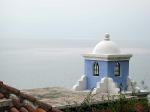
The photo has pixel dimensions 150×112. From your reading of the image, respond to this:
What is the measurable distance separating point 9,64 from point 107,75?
36.4 metres

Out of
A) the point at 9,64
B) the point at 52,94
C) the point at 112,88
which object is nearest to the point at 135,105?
the point at 52,94

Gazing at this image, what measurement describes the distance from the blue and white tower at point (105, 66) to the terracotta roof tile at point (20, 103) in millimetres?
7078

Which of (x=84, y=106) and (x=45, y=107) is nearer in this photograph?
(x=45, y=107)

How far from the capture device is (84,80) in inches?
551

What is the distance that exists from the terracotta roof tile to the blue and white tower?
279 inches

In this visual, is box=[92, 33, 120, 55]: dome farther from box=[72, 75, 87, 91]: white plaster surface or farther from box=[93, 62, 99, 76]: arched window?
box=[72, 75, 87, 91]: white plaster surface

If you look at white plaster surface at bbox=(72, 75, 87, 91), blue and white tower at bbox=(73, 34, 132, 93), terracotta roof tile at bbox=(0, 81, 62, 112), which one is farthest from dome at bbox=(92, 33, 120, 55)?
terracotta roof tile at bbox=(0, 81, 62, 112)

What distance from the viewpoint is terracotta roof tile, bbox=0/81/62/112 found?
20.2ft

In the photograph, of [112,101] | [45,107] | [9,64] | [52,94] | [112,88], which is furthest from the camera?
[9,64]

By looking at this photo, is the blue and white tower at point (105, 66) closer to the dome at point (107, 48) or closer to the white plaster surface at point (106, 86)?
the dome at point (107, 48)

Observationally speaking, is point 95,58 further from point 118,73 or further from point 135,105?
point 135,105

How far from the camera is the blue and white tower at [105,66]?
13.5 meters

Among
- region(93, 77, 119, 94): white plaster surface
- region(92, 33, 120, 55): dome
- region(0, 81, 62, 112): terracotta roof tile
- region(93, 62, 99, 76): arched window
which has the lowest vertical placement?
region(0, 81, 62, 112): terracotta roof tile

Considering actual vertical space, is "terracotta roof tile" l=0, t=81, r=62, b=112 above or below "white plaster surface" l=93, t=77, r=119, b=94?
below
